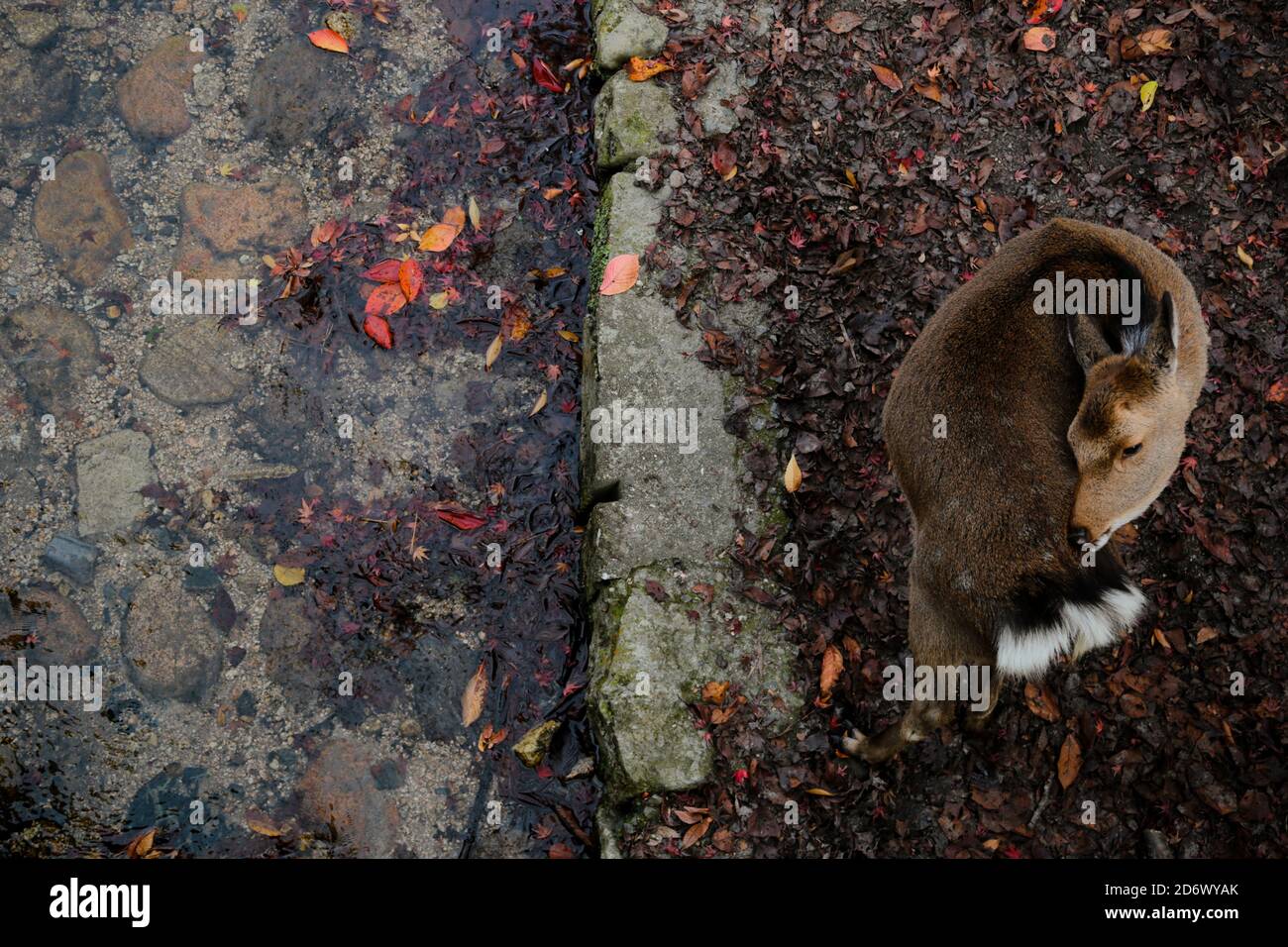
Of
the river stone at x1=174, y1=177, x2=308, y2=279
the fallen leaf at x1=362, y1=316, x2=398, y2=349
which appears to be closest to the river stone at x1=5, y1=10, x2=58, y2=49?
the river stone at x1=174, y1=177, x2=308, y2=279

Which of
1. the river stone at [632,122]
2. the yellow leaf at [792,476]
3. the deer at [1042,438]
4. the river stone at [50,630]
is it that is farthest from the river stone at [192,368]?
the deer at [1042,438]

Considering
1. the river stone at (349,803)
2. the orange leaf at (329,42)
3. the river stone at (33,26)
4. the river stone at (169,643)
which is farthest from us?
the orange leaf at (329,42)

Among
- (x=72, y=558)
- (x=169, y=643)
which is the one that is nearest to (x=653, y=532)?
(x=169, y=643)

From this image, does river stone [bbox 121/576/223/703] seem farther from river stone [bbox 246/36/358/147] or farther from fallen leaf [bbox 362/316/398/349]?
river stone [bbox 246/36/358/147]

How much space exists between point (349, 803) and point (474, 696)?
0.87m

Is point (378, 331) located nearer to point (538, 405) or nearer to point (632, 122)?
point (538, 405)

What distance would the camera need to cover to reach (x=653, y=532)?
539 centimetres

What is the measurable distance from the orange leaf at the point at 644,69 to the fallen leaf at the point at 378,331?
2342 millimetres

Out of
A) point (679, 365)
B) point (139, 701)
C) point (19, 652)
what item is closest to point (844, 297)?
point (679, 365)

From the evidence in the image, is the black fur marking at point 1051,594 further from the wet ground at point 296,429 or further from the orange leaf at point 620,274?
the orange leaf at point 620,274

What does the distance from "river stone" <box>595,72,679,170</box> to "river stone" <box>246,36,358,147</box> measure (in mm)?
1873

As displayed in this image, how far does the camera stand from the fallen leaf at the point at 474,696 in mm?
5395
